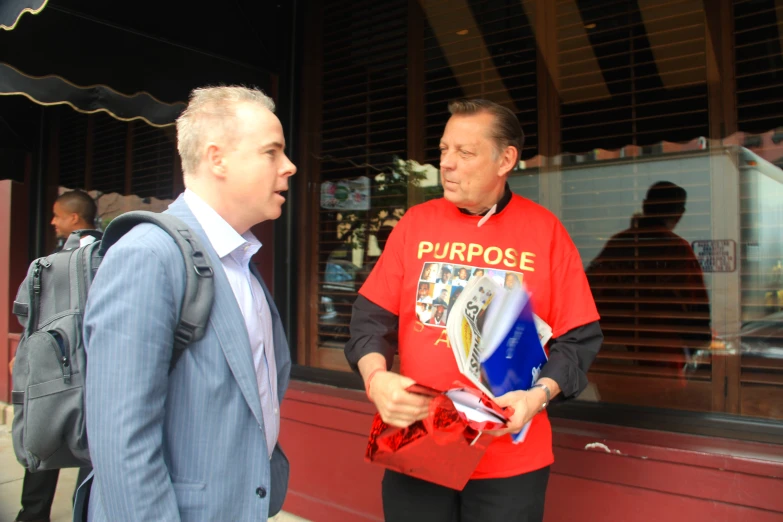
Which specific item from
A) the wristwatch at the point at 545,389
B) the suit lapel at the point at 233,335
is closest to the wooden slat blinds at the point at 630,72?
the wristwatch at the point at 545,389

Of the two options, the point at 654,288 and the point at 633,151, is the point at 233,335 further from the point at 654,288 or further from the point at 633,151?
the point at 633,151

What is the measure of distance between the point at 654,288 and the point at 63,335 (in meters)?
2.78

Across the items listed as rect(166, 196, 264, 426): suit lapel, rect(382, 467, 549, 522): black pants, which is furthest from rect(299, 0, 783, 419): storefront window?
rect(166, 196, 264, 426): suit lapel

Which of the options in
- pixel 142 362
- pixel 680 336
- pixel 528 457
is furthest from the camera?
pixel 680 336

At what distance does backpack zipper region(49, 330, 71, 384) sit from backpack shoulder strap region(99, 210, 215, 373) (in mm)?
505

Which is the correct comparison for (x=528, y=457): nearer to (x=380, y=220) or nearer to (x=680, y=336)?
(x=680, y=336)

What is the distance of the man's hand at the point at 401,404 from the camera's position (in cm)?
138

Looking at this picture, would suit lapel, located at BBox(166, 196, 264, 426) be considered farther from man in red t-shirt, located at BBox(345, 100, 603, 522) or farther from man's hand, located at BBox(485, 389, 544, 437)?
man's hand, located at BBox(485, 389, 544, 437)

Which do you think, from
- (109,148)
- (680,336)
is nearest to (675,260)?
(680,336)

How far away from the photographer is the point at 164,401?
3.87ft

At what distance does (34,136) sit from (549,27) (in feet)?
18.5

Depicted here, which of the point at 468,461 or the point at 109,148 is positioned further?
the point at 109,148

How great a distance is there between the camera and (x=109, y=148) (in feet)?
19.5

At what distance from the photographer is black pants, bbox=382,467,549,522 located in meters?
1.64
